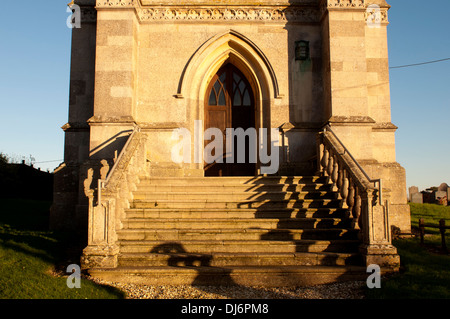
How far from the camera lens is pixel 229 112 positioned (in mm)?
12055

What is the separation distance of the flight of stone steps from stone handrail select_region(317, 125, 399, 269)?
10.3 inches

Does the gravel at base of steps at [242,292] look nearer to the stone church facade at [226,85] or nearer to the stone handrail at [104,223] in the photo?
the stone handrail at [104,223]

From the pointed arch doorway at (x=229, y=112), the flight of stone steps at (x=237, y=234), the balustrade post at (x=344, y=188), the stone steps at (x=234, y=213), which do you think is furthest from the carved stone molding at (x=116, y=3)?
the balustrade post at (x=344, y=188)

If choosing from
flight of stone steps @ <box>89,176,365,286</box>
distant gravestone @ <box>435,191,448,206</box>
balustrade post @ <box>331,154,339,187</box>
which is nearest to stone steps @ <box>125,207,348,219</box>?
flight of stone steps @ <box>89,176,365,286</box>

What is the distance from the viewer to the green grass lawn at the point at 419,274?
213 inches

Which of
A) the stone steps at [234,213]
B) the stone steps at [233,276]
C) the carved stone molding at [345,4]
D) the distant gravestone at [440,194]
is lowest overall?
the stone steps at [233,276]

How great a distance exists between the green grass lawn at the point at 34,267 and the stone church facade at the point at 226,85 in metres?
1.29

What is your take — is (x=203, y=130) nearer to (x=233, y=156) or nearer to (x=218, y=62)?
(x=233, y=156)

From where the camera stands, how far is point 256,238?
734 centimetres

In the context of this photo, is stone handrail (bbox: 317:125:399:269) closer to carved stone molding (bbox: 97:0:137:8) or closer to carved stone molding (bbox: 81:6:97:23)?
carved stone molding (bbox: 97:0:137:8)

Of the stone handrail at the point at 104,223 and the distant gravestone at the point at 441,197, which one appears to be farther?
the distant gravestone at the point at 441,197

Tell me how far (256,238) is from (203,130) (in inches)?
201

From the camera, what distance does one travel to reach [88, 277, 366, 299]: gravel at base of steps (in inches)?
226
